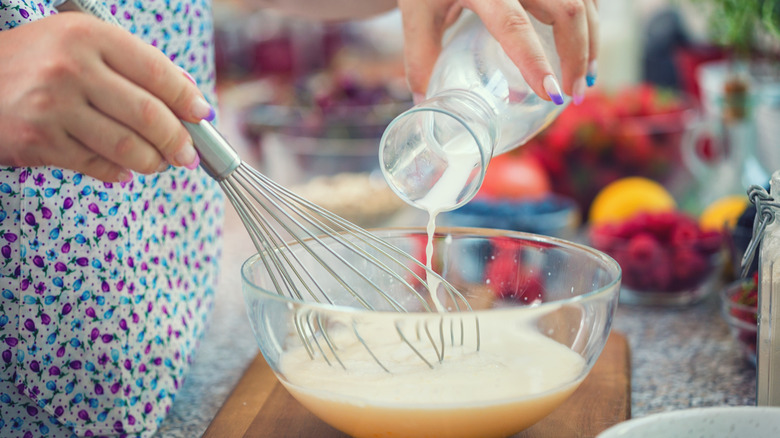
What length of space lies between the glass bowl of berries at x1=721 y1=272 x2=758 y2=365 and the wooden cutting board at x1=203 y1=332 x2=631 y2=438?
Result: 0.11 meters

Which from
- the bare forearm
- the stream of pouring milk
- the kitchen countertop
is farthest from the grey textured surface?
the bare forearm

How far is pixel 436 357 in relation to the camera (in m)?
0.52

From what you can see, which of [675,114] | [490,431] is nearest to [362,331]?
[490,431]

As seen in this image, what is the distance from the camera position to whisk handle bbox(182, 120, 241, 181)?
0.44 meters

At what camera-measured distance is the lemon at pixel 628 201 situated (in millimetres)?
1030

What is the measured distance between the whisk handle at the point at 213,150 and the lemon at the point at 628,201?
663 millimetres

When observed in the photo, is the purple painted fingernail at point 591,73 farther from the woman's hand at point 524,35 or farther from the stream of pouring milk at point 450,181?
the stream of pouring milk at point 450,181

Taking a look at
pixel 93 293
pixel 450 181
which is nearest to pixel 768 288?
pixel 450 181

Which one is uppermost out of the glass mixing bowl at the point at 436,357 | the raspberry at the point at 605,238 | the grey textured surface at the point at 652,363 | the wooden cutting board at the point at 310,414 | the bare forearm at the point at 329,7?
the bare forearm at the point at 329,7

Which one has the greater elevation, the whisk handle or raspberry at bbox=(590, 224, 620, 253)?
the whisk handle

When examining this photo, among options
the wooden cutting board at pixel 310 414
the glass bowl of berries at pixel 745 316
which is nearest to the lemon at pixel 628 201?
the glass bowl of berries at pixel 745 316

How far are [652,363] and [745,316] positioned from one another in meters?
0.09

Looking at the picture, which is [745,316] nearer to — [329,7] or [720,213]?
[720,213]

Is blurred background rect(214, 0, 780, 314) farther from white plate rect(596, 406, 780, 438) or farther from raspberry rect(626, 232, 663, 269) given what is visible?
white plate rect(596, 406, 780, 438)
